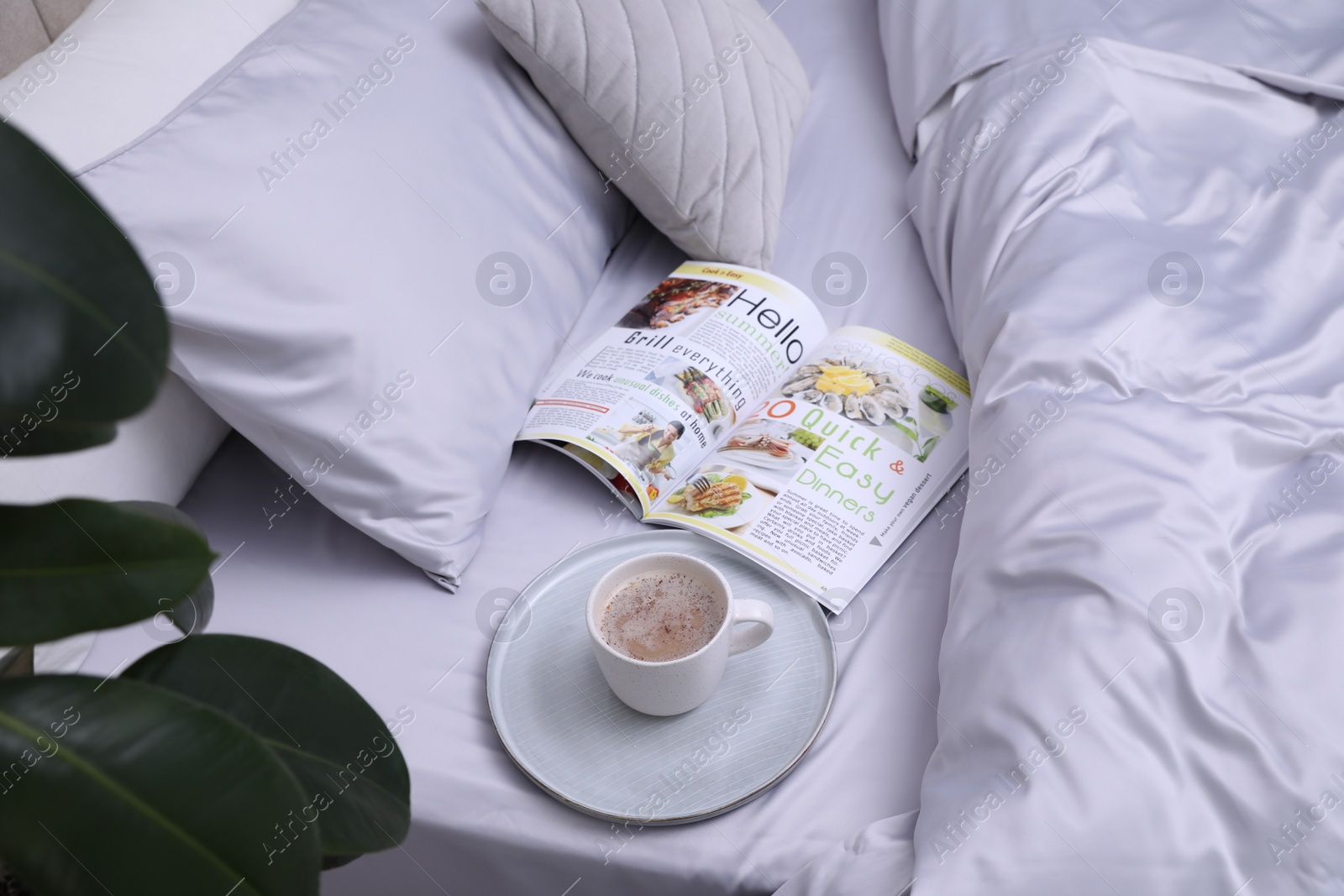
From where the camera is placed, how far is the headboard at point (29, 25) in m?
0.86

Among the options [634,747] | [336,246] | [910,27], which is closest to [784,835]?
[634,747]

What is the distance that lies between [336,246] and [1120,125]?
36.9 inches

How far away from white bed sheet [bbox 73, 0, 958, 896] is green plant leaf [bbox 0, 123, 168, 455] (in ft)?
1.56

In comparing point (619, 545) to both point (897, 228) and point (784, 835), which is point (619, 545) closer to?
point (784, 835)

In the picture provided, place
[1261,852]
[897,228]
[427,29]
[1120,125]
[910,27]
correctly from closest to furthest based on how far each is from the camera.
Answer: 1. [1261,852]
2. [427,29]
3. [1120,125]
4. [897,228]
5. [910,27]

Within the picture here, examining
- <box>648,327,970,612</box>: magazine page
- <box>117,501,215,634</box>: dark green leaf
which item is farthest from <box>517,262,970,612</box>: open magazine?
<box>117,501,215,634</box>: dark green leaf

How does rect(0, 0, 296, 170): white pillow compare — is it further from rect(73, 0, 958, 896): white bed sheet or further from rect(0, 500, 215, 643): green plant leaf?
rect(0, 500, 215, 643): green plant leaf

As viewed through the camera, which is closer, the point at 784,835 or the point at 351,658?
the point at 784,835

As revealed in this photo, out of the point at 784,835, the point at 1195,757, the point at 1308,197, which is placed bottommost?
the point at 784,835

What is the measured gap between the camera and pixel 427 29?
97 centimetres

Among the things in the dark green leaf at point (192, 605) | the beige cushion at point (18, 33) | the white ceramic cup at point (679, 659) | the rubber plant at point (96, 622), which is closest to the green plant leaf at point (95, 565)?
the rubber plant at point (96, 622)

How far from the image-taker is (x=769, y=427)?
94cm

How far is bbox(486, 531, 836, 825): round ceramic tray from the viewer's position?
0.68 metres

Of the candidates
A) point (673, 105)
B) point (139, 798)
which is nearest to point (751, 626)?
point (139, 798)
